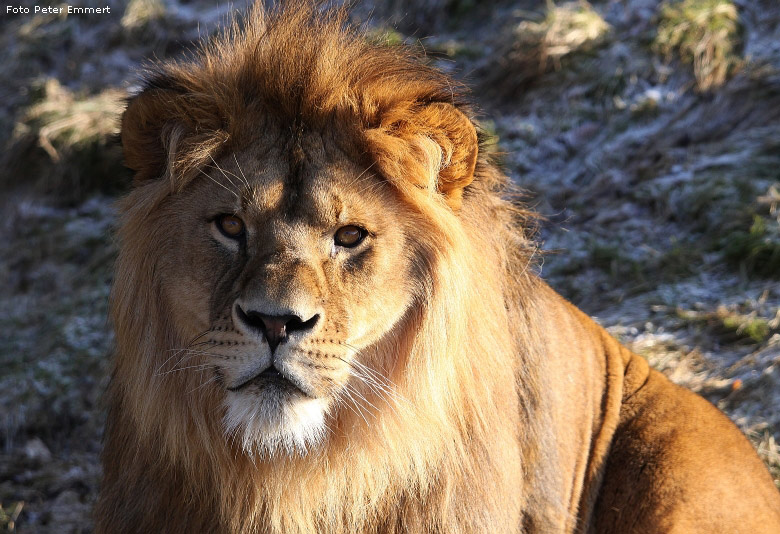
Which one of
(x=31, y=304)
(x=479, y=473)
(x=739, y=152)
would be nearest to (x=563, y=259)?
(x=739, y=152)

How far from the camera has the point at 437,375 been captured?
2.28 m

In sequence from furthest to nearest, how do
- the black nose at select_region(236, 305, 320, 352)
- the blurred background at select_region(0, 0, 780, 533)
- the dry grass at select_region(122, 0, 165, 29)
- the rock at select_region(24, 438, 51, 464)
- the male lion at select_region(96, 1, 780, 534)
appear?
the dry grass at select_region(122, 0, 165, 29) → the rock at select_region(24, 438, 51, 464) → the blurred background at select_region(0, 0, 780, 533) → the male lion at select_region(96, 1, 780, 534) → the black nose at select_region(236, 305, 320, 352)

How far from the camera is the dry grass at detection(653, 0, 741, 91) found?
17.5ft

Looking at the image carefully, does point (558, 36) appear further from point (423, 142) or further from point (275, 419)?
point (275, 419)

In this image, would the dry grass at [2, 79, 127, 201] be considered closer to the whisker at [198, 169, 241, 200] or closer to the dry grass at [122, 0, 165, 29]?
the dry grass at [122, 0, 165, 29]

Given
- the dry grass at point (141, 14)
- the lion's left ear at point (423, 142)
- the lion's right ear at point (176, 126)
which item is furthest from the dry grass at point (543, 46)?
the lion's right ear at point (176, 126)

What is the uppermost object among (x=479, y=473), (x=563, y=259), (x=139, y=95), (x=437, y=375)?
(x=139, y=95)

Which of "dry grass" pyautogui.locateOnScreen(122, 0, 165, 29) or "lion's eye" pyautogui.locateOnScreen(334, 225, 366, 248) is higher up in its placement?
"lion's eye" pyautogui.locateOnScreen(334, 225, 366, 248)

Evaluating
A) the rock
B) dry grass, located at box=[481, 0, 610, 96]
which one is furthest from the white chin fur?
dry grass, located at box=[481, 0, 610, 96]

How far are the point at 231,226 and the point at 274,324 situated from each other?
35 centimetres

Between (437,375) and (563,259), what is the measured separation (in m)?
2.79

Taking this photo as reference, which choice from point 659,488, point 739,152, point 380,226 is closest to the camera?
point 380,226

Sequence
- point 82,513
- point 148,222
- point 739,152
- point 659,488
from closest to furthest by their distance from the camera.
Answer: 1. point 148,222
2. point 659,488
3. point 82,513
4. point 739,152

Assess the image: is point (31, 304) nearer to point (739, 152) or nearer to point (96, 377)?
point (96, 377)
